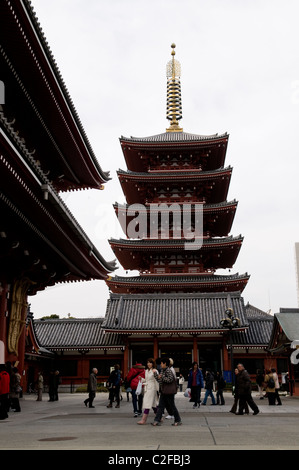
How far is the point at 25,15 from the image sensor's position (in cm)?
1280

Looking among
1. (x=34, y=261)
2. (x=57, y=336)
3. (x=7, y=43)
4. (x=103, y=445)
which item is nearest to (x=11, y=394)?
(x=34, y=261)

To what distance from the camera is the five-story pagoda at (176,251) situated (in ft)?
117

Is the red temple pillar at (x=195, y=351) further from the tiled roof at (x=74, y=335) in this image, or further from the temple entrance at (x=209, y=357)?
the tiled roof at (x=74, y=335)

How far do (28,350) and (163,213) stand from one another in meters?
17.6

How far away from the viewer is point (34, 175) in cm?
1284

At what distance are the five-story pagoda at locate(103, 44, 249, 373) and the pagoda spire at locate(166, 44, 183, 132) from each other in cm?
512

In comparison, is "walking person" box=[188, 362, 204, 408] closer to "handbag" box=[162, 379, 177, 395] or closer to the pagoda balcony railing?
"handbag" box=[162, 379, 177, 395]

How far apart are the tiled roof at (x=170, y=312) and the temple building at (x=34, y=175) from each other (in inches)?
458

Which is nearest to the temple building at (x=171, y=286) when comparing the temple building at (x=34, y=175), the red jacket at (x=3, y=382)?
the temple building at (x=34, y=175)

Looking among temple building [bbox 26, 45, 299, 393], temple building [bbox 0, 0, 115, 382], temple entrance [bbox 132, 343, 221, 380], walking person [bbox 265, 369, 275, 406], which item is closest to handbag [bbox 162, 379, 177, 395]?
temple building [bbox 0, 0, 115, 382]

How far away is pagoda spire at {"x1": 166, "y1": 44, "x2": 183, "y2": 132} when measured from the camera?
52.0 m

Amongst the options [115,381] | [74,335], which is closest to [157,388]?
[115,381]
